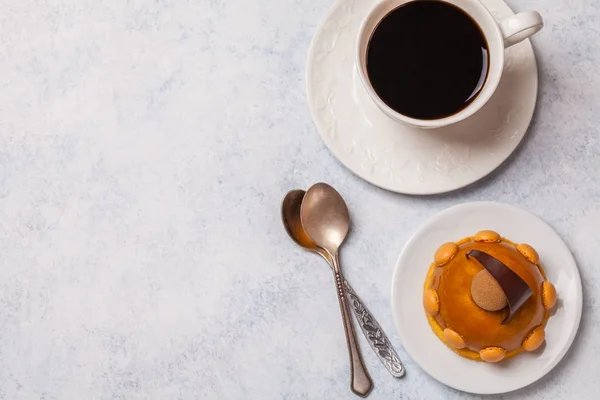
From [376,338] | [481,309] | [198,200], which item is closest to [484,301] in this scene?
[481,309]

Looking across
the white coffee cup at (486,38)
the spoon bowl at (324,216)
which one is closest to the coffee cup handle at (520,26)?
the white coffee cup at (486,38)

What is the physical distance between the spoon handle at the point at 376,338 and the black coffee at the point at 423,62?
0.81 ft

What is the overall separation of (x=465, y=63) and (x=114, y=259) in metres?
0.49

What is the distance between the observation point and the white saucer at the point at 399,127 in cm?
85

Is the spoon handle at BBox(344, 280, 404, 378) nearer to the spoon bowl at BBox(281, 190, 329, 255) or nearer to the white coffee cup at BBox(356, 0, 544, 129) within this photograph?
the spoon bowl at BBox(281, 190, 329, 255)

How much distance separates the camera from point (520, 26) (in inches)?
29.6

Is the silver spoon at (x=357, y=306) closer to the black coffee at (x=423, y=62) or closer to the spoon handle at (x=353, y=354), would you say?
the spoon handle at (x=353, y=354)

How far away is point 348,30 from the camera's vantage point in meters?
0.86

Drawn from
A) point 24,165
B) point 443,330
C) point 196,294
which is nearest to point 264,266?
point 196,294

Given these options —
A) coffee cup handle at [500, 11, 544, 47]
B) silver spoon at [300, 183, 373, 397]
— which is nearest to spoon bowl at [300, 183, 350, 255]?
silver spoon at [300, 183, 373, 397]

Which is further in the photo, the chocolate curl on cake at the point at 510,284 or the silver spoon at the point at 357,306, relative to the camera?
the silver spoon at the point at 357,306

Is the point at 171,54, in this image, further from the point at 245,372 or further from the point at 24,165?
the point at 245,372

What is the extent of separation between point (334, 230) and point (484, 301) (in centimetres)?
20

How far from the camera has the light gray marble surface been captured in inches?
35.5
